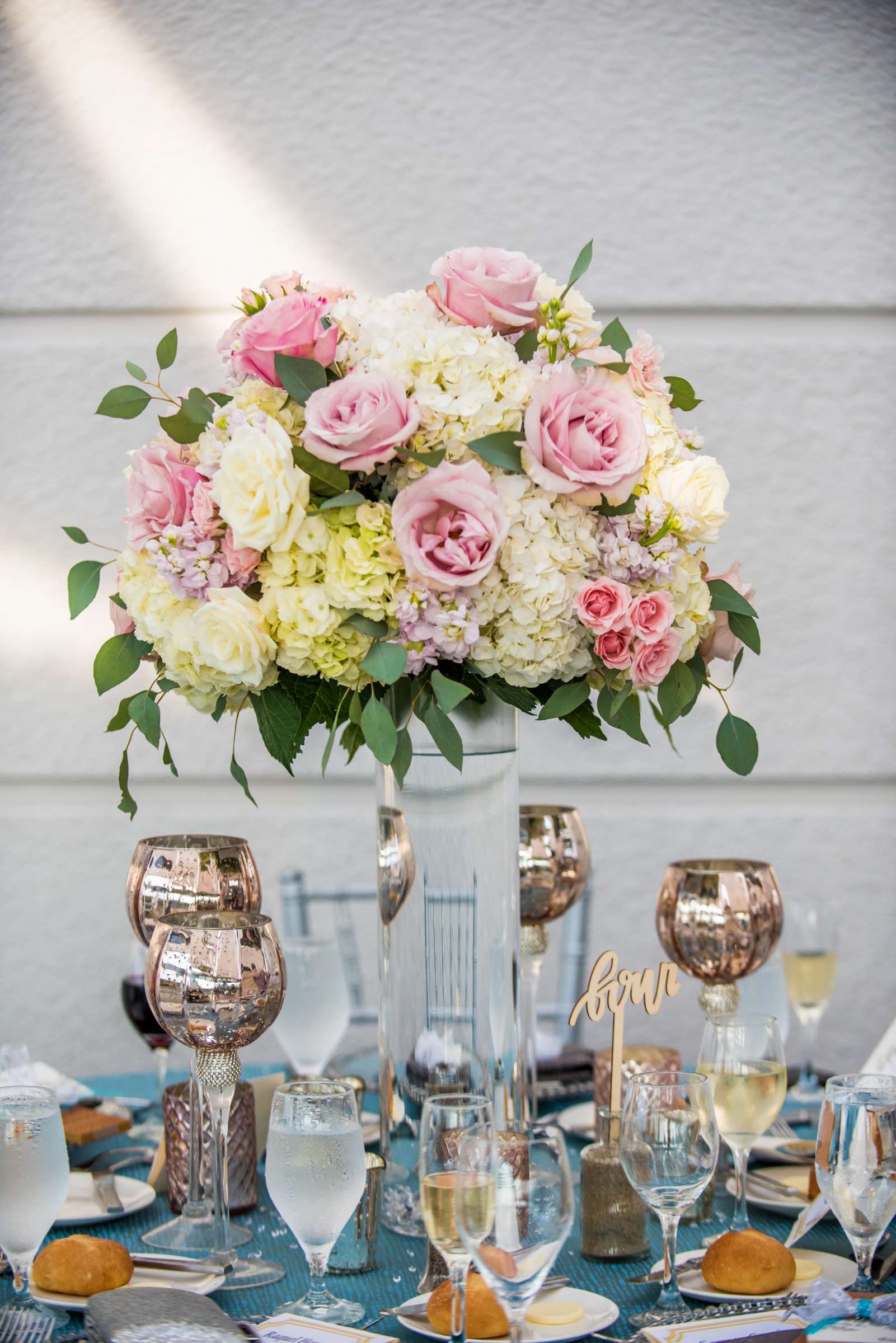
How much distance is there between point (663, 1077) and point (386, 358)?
1.77 ft

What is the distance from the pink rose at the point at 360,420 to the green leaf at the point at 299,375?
18 mm

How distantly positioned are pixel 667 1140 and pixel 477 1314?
0.17 m

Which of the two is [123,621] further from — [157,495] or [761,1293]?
[761,1293]

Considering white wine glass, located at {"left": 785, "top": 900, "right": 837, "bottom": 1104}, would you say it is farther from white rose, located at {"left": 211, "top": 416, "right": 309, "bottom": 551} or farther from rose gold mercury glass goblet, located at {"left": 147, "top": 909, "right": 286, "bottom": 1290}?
white rose, located at {"left": 211, "top": 416, "right": 309, "bottom": 551}

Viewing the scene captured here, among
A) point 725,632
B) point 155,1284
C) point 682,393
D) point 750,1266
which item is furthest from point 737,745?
point 155,1284

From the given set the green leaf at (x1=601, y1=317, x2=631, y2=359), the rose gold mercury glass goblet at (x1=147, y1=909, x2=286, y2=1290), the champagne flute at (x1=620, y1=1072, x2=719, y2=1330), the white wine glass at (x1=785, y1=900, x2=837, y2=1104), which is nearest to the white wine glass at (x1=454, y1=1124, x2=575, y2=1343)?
the champagne flute at (x1=620, y1=1072, x2=719, y2=1330)

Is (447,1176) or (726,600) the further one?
(726,600)

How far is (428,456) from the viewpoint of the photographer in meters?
0.91

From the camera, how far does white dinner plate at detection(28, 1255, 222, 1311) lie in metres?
0.89

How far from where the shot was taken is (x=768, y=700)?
82.7 inches

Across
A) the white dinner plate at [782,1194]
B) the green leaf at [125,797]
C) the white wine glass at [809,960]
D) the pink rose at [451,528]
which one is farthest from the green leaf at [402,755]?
the white wine glass at [809,960]

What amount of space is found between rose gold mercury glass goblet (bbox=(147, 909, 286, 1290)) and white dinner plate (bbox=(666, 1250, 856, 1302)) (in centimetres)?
30

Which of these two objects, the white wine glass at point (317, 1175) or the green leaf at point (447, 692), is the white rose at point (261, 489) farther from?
the white wine glass at point (317, 1175)

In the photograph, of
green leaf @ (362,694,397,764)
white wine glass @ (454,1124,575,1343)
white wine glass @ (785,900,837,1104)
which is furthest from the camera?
white wine glass @ (785,900,837,1104)
